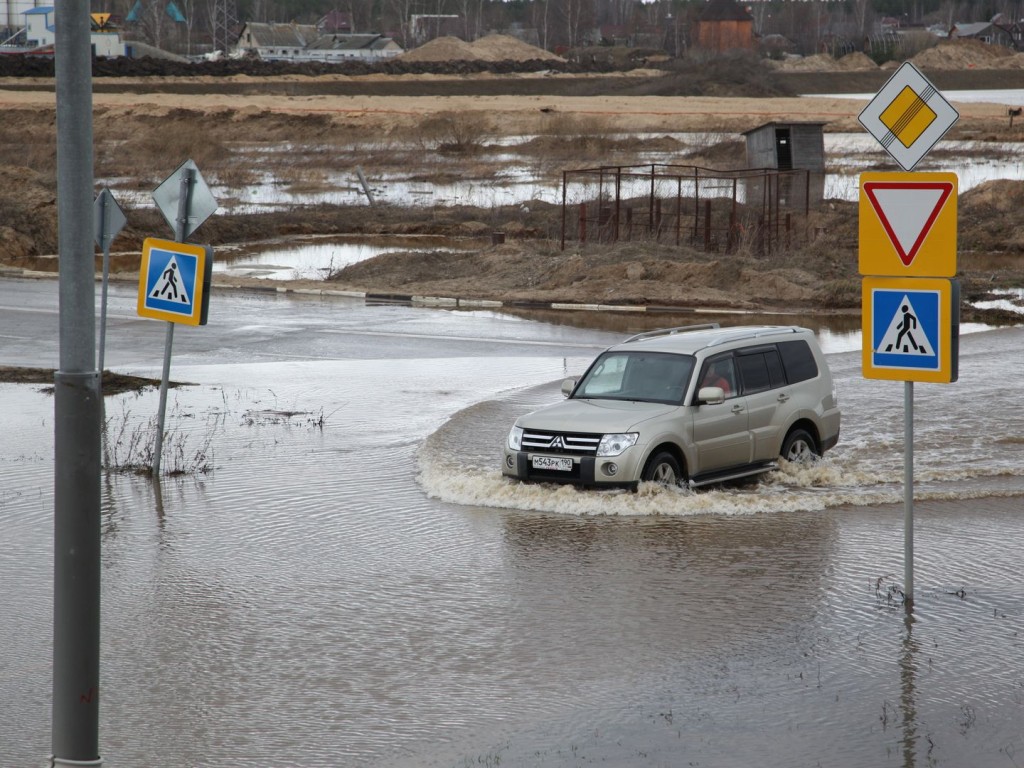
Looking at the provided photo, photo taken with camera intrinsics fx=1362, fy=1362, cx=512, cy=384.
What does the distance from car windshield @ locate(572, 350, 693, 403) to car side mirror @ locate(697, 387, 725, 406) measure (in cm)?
24

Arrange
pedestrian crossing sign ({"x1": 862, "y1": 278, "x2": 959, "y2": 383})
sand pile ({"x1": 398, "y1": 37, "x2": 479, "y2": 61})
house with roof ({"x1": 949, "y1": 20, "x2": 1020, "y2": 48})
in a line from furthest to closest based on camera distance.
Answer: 1. house with roof ({"x1": 949, "y1": 20, "x2": 1020, "y2": 48})
2. sand pile ({"x1": 398, "y1": 37, "x2": 479, "y2": 61})
3. pedestrian crossing sign ({"x1": 862, "y1": 278, "x2": 959, "y2": 383})

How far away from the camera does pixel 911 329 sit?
8.98 m

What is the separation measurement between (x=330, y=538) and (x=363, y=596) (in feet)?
6.19

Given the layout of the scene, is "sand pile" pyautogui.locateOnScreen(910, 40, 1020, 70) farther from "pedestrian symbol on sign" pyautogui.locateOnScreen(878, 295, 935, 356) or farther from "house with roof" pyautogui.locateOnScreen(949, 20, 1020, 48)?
"pedestrian symbol on sign" pyautogui.locateOnScreen(878, 295, 935, 356)

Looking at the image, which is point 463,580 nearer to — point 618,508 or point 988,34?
point 618,508

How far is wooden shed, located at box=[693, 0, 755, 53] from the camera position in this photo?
164625mm

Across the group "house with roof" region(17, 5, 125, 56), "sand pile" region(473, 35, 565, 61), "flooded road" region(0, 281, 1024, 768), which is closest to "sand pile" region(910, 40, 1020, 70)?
"sand pile" region(473, 35, 565, 61)

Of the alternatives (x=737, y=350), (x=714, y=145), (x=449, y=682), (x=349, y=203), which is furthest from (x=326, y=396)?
(x=714, y=145)

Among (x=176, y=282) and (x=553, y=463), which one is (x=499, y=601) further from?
(x=176, y=282)

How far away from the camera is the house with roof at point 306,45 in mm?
172250

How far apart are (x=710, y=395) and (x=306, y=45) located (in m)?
174

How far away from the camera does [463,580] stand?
10258 mm

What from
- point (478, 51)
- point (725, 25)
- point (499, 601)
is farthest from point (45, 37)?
point (499, 601)

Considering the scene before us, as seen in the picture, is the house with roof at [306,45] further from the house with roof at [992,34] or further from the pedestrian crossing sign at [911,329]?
the pedestrian crossing sign at [911,329]
